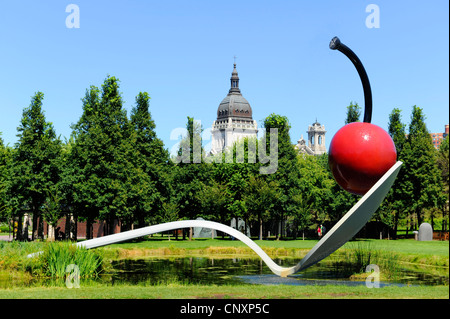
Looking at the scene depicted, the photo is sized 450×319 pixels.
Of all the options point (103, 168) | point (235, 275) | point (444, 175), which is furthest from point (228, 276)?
point (444, 175)

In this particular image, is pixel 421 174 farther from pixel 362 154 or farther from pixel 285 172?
pixel 362 154

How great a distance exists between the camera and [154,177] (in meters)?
40.0

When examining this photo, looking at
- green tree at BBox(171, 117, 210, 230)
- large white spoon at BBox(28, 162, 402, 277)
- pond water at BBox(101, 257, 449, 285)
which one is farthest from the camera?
green tree at BBox(171, 117, 210, 230)

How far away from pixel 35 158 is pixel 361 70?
26.0 meters

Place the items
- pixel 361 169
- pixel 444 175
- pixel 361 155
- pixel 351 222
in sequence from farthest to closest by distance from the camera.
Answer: pixel 444 175 → pixel 351 222 → pixel 361 169 → pixel 361 155

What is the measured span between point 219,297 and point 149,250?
57.4 ft

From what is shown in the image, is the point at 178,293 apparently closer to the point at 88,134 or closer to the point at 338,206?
the point at 88,134

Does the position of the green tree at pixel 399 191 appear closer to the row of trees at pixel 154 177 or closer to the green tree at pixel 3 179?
the row of trees at pixel 154 177

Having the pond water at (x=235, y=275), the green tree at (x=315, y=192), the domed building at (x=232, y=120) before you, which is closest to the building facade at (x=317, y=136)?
the domed building at (x=232, y=120)

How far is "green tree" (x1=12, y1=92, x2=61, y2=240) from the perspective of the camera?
33.4 meters

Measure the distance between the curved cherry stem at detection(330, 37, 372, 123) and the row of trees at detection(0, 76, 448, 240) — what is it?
74.5 ft

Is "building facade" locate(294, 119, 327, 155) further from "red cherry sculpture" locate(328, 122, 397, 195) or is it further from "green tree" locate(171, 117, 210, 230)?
"red cherry sculpture" locate(328, 122, 397, 195)

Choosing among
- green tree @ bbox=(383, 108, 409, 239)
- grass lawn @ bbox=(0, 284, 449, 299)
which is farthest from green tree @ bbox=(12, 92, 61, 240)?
green tree @ bbox=(383, 108, 409, 239)

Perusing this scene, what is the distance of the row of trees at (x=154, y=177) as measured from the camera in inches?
1331
